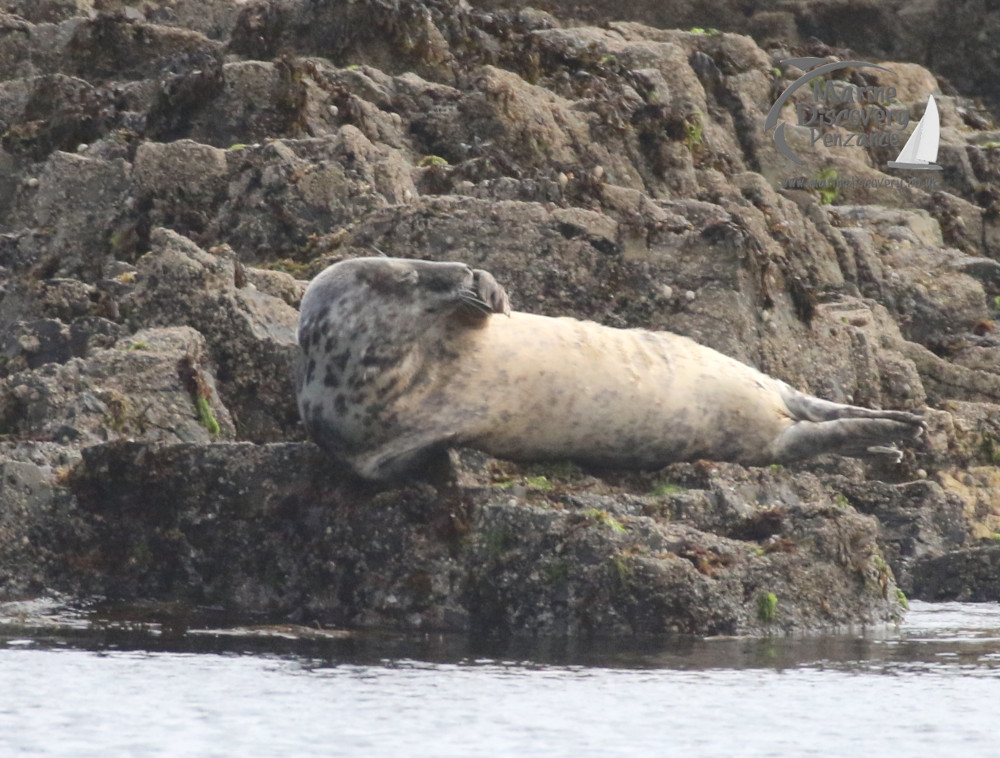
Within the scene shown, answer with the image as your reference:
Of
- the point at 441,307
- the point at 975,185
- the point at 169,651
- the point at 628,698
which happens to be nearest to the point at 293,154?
the point at 441,307

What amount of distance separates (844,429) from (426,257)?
2489 millimetres

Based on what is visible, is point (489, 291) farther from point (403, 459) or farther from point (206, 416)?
point (206, 416)

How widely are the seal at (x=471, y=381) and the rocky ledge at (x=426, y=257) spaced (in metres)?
→ 0.16

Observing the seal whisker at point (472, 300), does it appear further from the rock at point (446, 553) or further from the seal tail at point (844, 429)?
the seal tail at point (844, 429)

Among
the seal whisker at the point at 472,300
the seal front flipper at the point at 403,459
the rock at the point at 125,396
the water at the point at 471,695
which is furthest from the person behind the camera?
the rock at the point at 125,396

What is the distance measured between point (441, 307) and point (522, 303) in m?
1.97

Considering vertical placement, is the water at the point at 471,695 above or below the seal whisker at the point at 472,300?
below

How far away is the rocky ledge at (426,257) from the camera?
708cm

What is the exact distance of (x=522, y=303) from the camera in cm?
941

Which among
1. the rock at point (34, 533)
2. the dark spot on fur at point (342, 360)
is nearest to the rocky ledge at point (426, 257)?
the rock at point (34, 533)

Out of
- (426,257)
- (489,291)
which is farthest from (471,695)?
(426,257)

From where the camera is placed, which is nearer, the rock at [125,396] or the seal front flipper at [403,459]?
the seal front flipper at [403,459]

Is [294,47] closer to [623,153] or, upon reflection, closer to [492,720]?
[623,153]

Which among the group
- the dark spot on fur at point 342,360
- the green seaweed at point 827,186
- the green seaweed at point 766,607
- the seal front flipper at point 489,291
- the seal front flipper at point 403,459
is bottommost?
the green seaweed at point 766,607
